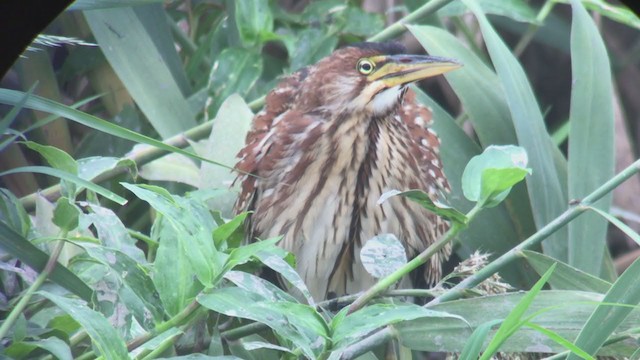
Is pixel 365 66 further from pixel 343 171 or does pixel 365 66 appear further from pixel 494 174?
pixel 494 174

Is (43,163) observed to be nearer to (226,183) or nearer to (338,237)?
(226,183)

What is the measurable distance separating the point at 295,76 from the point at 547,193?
0.55 meters

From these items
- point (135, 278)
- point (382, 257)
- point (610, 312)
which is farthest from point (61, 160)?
point (610, 312)

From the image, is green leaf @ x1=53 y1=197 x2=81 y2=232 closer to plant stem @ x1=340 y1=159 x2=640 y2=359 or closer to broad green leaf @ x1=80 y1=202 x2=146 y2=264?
broad green leaf @ x1=80 y1=202 x2=146 y2=264

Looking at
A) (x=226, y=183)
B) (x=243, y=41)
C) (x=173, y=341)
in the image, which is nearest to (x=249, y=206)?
(x=226, y=183)

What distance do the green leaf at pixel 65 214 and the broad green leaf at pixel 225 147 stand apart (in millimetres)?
694

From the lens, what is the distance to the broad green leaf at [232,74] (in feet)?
7.60

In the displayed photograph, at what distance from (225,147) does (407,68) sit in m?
0.39

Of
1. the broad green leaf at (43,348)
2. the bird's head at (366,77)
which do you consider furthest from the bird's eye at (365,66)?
the broad green leaf at (43,348)

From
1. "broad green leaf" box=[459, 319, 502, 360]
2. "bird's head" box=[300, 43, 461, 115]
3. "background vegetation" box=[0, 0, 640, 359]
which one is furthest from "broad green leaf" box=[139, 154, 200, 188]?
"broad green leaf" box=[459, 319, 502, 360]

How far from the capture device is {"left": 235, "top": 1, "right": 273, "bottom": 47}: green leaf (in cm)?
231

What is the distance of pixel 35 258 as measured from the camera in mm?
1363

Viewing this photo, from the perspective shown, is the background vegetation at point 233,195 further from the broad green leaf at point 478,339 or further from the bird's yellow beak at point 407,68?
the bird's yellow beak at point 407,68

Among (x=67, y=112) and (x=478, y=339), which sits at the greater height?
(x=67, y=112)
